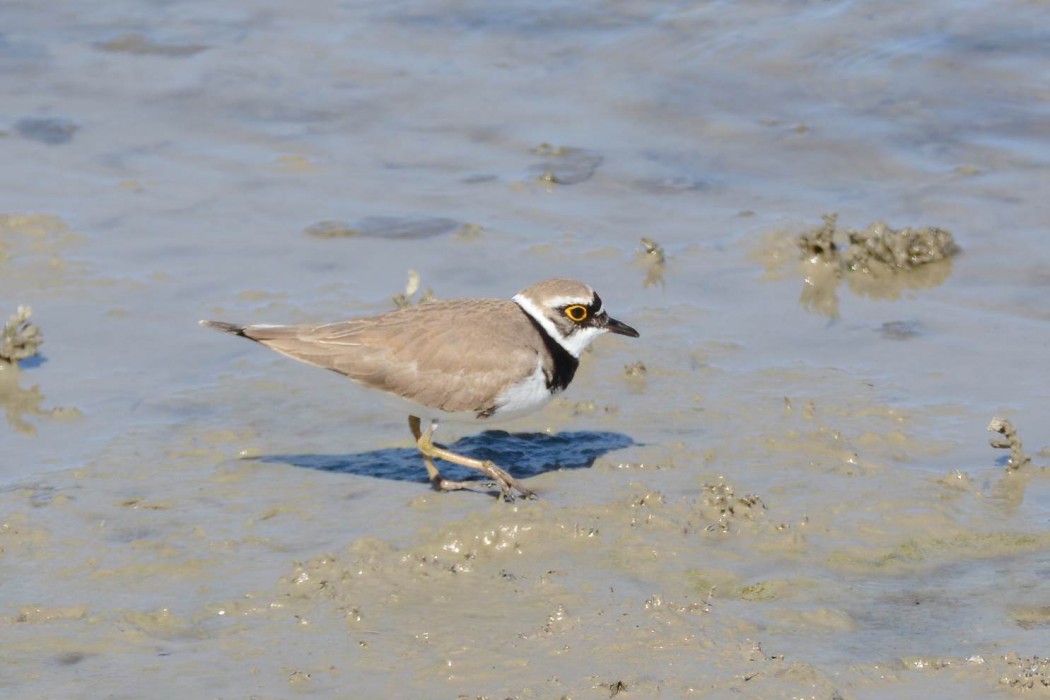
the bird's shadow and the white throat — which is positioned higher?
the white throat

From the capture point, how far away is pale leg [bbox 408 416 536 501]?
780cm

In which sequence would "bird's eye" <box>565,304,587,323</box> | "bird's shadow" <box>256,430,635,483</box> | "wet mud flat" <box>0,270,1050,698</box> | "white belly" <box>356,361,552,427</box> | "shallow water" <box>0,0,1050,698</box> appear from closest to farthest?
"wet mud flat" <box>0,270,1050,698</box>
"shallow water" <box>0,0,1050,698</box>
"white belly" <box>356,361,552,427</box>
"bird's shadow" <box>256,430,635,483</box>
"bird's eye" <box>565,304,587,323</box>

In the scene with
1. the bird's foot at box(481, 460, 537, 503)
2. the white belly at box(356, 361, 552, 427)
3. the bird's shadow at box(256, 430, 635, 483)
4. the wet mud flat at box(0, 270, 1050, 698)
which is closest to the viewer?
the wet mud flat at box(0, 270, 1050, 698)

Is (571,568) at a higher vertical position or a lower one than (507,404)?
lower

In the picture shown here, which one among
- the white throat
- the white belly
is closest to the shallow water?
the white belly

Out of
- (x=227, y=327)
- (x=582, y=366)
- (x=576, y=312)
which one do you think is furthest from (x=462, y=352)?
(x=582, y=366)

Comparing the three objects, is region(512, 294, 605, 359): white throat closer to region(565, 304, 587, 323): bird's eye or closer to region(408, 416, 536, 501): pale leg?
region(565, 304, 587, 323): bird's eye

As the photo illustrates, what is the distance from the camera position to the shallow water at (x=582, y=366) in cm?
630

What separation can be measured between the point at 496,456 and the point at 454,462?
299 mm

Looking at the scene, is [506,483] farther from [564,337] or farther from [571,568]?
[564,337]

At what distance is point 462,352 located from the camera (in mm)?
8141

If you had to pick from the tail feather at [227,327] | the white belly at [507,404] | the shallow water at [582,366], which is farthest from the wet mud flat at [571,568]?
the tail feather at [227,327]

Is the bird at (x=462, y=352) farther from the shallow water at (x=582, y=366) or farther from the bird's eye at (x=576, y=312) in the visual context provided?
the shallow water at (x=582, y=366)

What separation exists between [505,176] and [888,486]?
5555 millimetres
